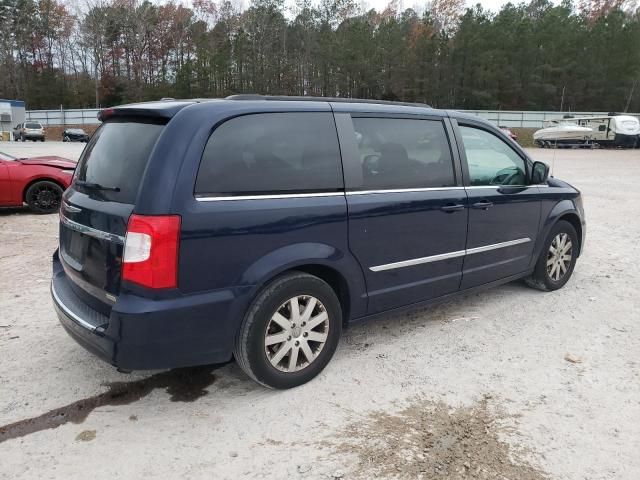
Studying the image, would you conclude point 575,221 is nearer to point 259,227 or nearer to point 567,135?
point 259,227

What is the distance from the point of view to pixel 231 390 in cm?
337

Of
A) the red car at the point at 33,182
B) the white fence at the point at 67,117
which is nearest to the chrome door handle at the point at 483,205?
the red car at the point at 33,182

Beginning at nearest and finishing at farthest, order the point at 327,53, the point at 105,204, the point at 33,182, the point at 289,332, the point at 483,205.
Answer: the point at 105,204 → the point at 289,332 → the point at 483,205 → the point at 33,182 → the point at 327,53

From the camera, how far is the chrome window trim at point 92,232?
2.84m

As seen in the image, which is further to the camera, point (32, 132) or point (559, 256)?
point (32, 132)

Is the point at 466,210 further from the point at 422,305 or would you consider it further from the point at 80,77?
the point at 80,77

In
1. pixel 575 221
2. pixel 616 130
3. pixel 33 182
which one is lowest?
pixel 33 182

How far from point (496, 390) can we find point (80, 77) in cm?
7958

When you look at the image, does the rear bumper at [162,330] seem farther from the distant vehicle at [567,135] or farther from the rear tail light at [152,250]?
the distant vehicle at [567,135]

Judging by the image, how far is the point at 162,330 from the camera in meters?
2.79

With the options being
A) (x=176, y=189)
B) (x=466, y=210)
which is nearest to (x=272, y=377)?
(x=176, y=189)

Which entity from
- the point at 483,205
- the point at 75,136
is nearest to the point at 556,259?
the point at 483,205

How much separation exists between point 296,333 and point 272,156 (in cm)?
111

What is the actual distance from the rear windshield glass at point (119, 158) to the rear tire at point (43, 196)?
6451 millimetres
